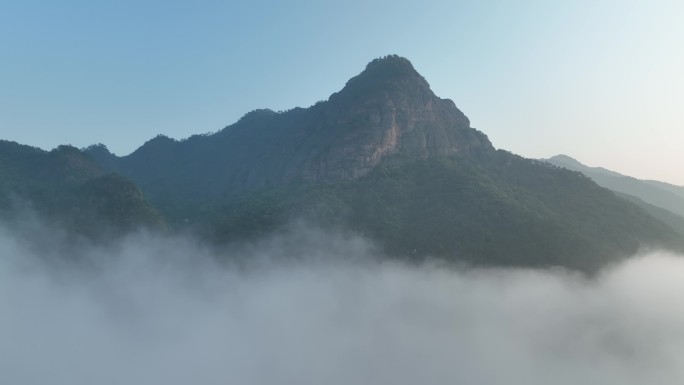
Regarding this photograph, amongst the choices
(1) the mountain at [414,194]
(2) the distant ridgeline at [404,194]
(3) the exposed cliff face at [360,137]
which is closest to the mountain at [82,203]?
(2) the distant ridgeline at [404,194]

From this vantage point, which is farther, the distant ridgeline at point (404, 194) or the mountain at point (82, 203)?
the mountain at point (82, 203)

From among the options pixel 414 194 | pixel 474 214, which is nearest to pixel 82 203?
pixel 414 194

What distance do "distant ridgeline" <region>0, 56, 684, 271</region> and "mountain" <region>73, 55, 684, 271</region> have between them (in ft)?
0.63

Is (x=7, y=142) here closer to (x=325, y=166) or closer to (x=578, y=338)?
(x=325, y=166)

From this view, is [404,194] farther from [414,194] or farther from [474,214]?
[474,214]

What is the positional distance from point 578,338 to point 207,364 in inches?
2292

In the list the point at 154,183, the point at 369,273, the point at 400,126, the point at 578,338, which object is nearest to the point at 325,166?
the point at 400,126

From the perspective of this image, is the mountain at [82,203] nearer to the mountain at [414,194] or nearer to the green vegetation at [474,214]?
the mountain at [414,194]

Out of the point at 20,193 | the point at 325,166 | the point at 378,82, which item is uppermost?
the point at 378,82

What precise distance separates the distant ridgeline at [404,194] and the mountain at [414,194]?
19 centimetres

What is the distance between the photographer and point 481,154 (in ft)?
275

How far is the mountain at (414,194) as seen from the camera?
61.5 meters

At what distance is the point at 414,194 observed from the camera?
73.2 meters

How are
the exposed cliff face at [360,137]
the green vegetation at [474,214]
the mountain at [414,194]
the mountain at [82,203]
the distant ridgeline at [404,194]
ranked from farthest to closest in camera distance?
1. the exposed cliff face at [360,137]
2. the mountain at [82,203]
3. the distant ridgeline at [404,194]
4. the mountain at [414,194]
5. the green vegetation at [474,214]
